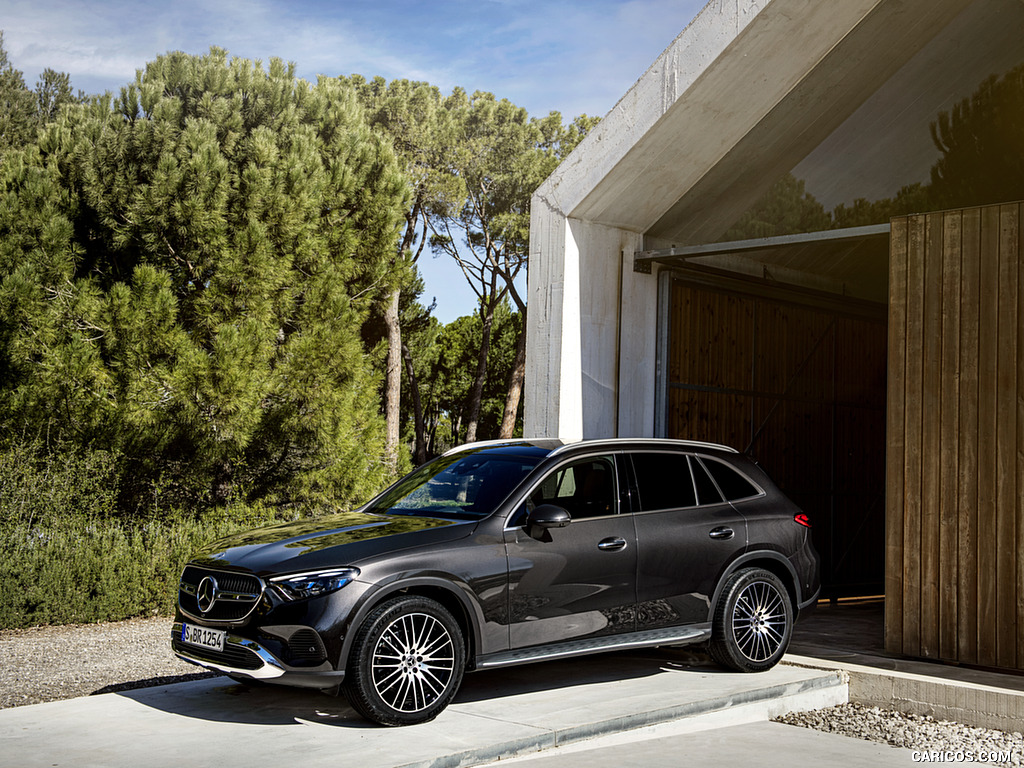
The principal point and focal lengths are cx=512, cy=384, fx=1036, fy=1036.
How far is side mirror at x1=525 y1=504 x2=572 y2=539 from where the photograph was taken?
6473mm

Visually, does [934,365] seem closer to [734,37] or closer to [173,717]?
[734,37]

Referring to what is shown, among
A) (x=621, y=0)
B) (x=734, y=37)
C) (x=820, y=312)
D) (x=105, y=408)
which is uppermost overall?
(x=621, y=0)

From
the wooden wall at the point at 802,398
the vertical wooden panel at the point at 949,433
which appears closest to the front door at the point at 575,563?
the vertical wooden panel at the point at 949,433

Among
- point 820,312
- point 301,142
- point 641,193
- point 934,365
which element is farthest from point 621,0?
point 934,365

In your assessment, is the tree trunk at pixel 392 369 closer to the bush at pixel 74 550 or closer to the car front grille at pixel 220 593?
the bush at pixel 74 550

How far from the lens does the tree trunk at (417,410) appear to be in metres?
35.2

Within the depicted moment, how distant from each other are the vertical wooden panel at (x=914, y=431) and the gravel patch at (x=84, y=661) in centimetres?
562

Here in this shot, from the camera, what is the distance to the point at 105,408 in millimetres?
15586

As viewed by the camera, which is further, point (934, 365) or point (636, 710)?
point (934, 365)

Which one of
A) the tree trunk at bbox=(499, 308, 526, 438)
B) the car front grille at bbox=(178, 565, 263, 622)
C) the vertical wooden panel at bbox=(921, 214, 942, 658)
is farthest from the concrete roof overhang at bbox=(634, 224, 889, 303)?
the tree trunk at bbox=(499, 308, 526, 438)

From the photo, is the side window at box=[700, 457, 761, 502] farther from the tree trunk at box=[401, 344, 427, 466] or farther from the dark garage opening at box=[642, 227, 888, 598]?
the tree trunk at box=[401, 344, 427, 466]

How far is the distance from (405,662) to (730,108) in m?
6.13

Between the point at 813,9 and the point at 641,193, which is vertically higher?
the point at 813,9

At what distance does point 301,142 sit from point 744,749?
48.9 ft
